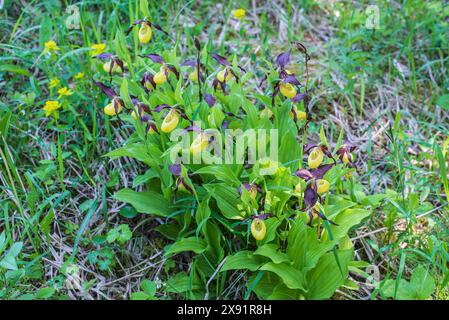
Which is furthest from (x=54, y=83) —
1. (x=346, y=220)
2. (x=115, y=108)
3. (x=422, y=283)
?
(x=422, y=283)

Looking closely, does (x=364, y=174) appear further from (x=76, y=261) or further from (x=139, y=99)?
(x=76, y=261)

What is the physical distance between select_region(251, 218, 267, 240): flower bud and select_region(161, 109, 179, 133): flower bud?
0.56m

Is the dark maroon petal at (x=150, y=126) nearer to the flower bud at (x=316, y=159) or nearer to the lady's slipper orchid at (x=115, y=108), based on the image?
the lady's slipper orchid at (x=115, y=108)

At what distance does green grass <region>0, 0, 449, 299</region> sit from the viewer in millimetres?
2449

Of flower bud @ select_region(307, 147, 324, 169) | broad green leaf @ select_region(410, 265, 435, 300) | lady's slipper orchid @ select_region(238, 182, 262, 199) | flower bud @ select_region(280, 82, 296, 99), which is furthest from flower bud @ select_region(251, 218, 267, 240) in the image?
broad green leaf @ select_region(410, 265, 435, 300)

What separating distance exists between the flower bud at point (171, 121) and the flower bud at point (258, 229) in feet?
1.85

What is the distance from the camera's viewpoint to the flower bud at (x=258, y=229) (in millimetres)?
2125

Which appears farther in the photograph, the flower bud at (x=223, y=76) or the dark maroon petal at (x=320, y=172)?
the flower bud at (x=223, y=76)

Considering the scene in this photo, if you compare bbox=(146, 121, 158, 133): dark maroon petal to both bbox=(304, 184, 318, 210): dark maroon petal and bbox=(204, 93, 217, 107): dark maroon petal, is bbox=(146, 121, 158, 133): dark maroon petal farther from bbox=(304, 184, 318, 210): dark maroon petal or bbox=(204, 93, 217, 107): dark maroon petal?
bbox=(304, 184, 318, 210): dark maroon petal

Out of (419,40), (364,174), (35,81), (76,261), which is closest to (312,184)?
(364,174)

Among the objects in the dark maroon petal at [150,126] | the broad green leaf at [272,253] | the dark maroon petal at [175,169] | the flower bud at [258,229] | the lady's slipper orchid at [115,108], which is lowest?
the broad green leaf at [272,253]

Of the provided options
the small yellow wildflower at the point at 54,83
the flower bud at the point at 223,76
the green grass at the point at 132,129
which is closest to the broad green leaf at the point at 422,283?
the green grass at the point at 132,129

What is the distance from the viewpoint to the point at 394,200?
2.56m

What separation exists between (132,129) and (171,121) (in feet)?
2.17
